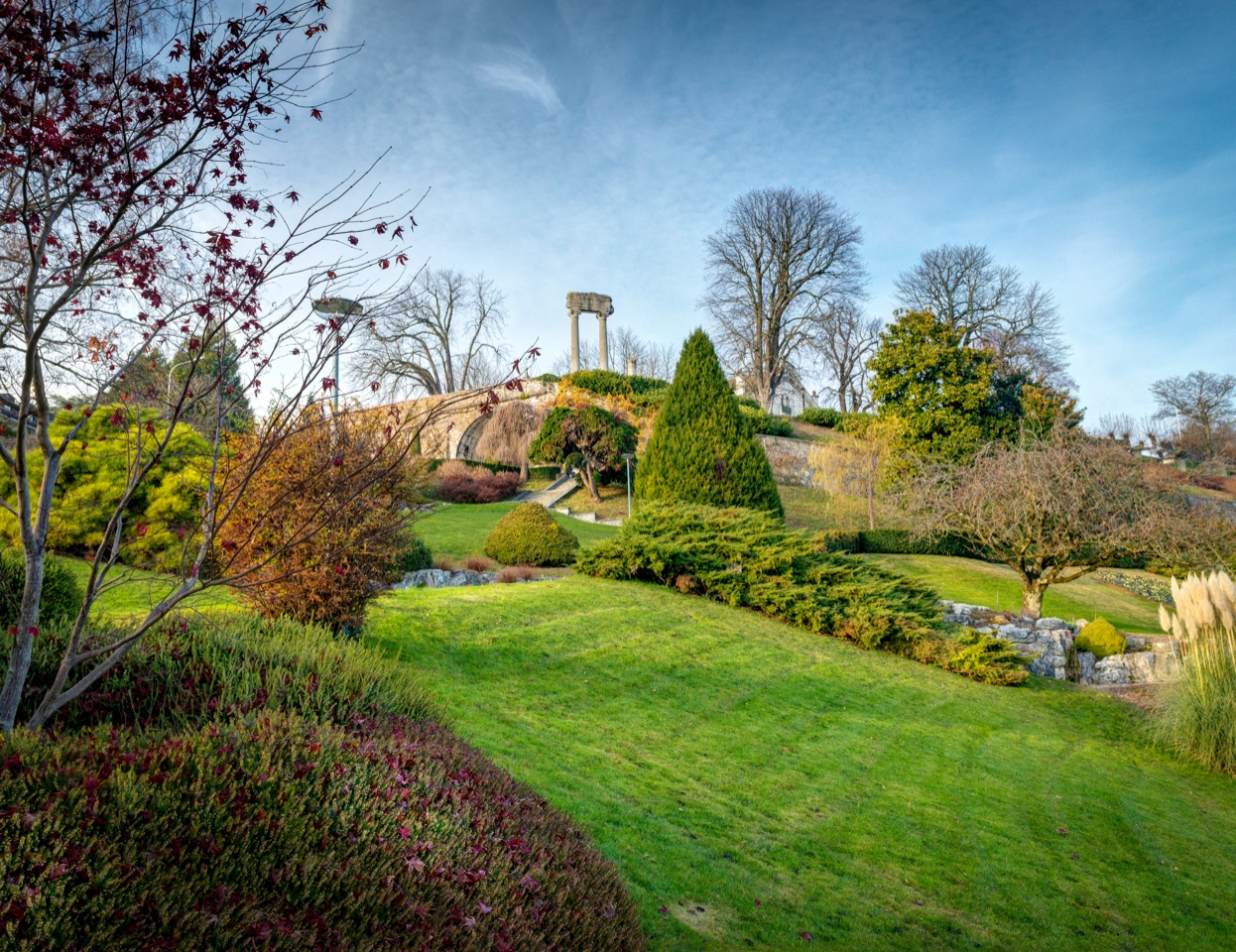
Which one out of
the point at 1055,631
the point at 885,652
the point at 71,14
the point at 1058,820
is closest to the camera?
the point at 71,14

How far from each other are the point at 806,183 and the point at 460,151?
36127mm

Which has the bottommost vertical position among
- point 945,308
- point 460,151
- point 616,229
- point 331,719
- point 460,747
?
point 460,747

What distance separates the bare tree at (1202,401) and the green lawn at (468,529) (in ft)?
136

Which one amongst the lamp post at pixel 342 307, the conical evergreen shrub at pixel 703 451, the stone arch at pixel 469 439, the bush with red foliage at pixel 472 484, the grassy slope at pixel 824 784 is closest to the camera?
the lamp post at pixel 342 307

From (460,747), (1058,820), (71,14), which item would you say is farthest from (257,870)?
(1058,820)

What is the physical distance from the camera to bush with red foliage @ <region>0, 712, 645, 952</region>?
4.62ft

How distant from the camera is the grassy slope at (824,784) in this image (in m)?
3.42

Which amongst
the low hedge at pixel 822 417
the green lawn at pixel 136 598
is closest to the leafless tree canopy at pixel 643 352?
the low hedge at pixel 822 417

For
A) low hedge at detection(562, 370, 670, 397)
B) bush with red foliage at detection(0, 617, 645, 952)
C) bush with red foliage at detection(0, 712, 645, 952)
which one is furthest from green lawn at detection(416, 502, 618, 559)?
bush with red foliage at detection(0, 712, 645, 952)

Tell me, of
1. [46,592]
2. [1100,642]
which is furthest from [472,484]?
[46,592]

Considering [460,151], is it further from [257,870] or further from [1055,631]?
[1055,631]

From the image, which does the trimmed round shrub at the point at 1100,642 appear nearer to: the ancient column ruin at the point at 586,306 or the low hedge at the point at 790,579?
the low hedge at the point at 790,579

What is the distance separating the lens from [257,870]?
1709 mm

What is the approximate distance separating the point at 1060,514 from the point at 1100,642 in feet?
7.16
